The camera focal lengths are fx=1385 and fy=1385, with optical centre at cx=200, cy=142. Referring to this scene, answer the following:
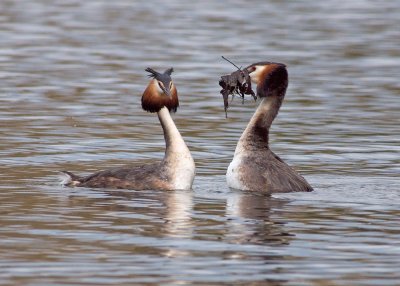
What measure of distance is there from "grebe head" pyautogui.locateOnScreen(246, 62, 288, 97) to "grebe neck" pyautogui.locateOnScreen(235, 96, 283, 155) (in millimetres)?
94

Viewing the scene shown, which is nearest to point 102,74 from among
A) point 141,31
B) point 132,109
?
point 132,109

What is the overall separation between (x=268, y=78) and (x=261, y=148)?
98 cm

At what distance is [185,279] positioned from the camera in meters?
11.6

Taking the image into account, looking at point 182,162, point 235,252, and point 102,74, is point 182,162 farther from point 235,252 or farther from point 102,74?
point 102,74

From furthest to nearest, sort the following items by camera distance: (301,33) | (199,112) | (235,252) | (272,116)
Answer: (301,33), (199,112), (272,116), (235,252)

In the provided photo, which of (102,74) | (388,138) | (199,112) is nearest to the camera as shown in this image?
(388,138)

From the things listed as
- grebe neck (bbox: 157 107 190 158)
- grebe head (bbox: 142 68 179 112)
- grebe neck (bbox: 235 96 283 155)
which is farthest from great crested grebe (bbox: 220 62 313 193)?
grebe head (bbox: 142 68 179 112)

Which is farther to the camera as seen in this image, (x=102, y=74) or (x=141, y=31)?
(x=141, y=31)

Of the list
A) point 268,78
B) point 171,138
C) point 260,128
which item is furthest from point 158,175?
point 268,78

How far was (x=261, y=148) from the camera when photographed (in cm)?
1722

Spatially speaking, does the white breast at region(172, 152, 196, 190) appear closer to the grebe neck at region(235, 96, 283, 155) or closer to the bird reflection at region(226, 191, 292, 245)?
the bird reflection at region(226, 191, 292, 245)

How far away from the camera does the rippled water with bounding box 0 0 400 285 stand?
1236 centimetres

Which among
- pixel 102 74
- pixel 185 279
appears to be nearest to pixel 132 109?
pixel 102 74

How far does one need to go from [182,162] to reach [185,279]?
501cm
